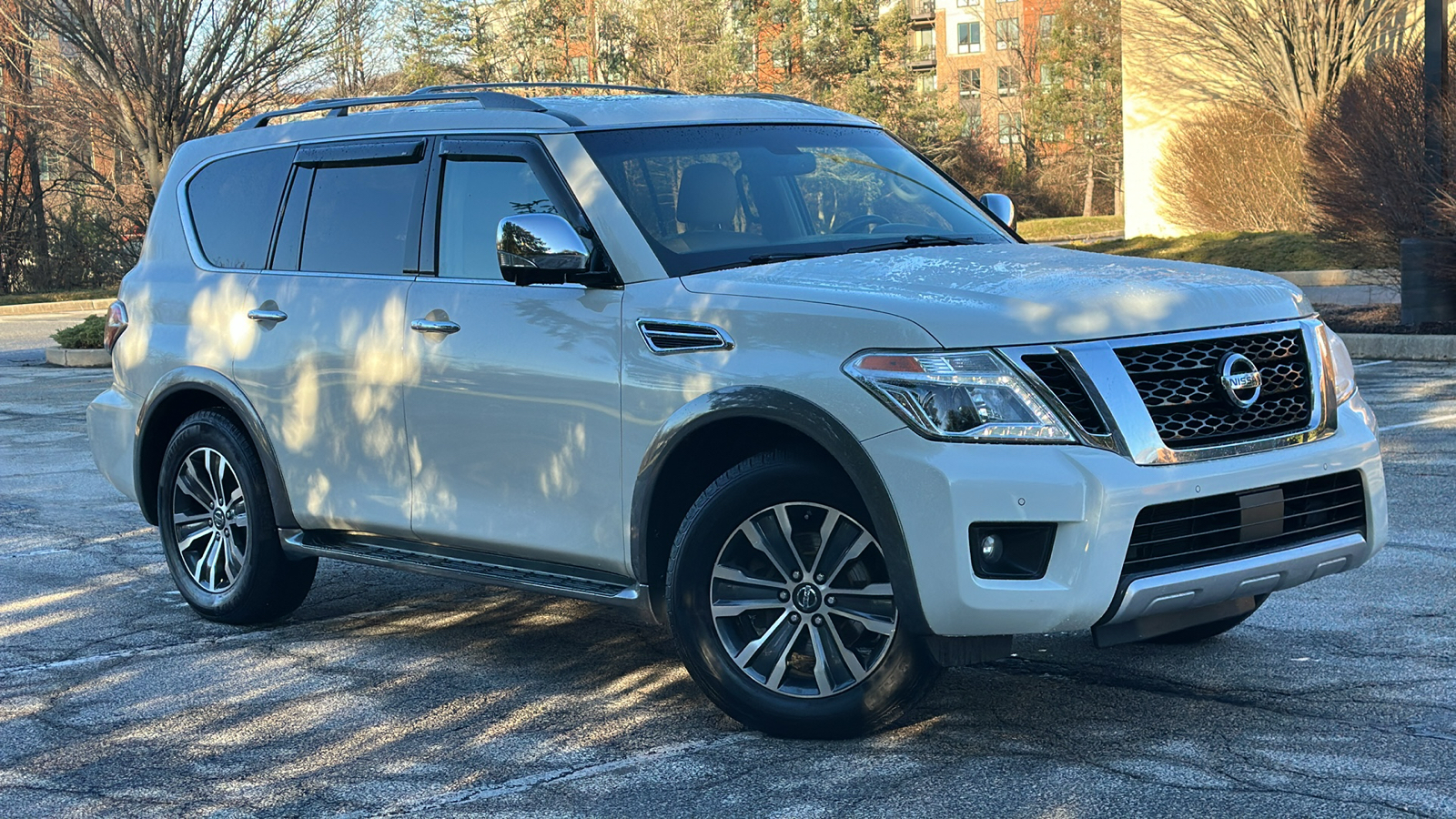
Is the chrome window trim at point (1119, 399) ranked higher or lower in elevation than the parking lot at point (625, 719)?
higher

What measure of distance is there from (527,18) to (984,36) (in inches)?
1716

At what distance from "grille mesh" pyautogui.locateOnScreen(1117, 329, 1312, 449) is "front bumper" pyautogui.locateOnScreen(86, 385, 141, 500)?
4.58 meters

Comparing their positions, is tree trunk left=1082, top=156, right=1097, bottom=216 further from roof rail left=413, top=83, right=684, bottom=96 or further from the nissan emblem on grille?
the nissan emblem on grille

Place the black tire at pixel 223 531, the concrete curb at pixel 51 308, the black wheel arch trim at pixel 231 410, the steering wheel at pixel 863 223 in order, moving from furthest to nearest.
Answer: the concrete curb at pixel 51 308 < the black tire at pixel 223 531 < the black wheel arch trim at pixel 231 410 < the steering wheel at pixel 863 223

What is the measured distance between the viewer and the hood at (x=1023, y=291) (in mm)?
4477

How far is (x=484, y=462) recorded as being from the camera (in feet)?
18.5

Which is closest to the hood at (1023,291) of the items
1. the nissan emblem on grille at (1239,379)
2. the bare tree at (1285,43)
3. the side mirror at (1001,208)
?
the nissan emblem on grille at (1239,379)

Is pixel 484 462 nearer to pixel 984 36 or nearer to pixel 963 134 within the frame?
pixel 963 134

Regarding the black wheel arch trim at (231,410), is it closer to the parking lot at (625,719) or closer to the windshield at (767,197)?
the parking lot at (625,719)

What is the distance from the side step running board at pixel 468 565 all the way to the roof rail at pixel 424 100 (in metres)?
1.62

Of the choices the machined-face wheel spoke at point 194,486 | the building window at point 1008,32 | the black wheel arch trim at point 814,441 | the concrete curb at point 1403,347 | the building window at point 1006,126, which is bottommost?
the concrete curb at point 1403,347

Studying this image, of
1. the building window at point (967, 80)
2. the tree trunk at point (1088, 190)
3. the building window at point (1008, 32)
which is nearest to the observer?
the tree trunk at point (1088, 190)

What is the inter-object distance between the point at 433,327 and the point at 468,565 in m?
0.85

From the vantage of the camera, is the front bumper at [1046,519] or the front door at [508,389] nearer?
the front bumper at [1046,519]
